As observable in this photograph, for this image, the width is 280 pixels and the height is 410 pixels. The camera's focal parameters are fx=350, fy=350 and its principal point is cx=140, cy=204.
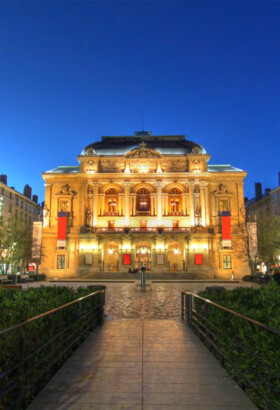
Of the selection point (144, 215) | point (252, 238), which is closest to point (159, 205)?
point (144, 215)

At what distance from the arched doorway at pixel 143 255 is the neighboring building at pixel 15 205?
58.7ft

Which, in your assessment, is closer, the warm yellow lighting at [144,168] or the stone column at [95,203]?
the stone column at [95,203]

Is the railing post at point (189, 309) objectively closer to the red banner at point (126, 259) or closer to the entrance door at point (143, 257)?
the red banner at point (126, 259)

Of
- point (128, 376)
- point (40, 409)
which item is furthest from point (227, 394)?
point (40, 409)

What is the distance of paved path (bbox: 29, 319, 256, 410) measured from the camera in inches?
204

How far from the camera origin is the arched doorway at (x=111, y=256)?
164 ft

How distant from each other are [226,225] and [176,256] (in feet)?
27.8

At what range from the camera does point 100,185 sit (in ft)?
166

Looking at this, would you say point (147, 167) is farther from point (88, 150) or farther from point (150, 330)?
point (150, 330)

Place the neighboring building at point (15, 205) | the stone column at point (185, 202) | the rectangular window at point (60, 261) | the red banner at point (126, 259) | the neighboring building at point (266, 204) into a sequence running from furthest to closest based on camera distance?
the neighboring building at point (266, 204)
the neighboring building at point (15, 205)
the stone column at point (185, 202)
the rectangular window at point (60, 261)
the red banner at point (126, 259)

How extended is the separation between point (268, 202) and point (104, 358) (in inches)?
2549

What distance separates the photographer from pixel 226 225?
154 feet

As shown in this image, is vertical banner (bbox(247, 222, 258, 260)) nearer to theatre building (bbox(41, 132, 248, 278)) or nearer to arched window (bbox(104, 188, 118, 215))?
theatre building (bbox(41, 132, 248, 278))

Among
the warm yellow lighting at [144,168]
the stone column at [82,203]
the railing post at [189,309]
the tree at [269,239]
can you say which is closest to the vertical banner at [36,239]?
the stone column at [82,203]
